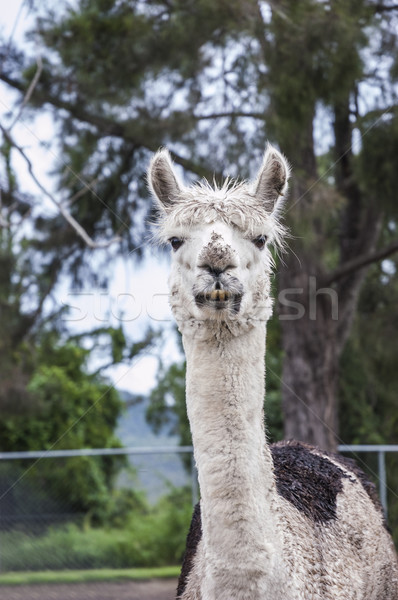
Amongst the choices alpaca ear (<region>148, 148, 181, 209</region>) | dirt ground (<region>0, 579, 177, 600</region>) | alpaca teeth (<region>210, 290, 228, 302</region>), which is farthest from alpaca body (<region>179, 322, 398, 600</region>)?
dirt ground (<region>0, 579, 177, 600</region>)

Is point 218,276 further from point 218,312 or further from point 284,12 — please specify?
point 284,12

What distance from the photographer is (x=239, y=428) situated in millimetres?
3068

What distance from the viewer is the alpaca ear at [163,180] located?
145 inches

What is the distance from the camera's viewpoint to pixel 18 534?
30.0 ft

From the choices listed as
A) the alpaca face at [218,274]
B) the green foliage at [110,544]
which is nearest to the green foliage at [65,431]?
the green foliage at [110,544]

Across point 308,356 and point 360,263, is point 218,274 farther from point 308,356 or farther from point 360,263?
point 308,356

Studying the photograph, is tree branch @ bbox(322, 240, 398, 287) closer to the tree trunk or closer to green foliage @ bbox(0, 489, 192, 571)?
the tree trunk

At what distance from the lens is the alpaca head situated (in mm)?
3002

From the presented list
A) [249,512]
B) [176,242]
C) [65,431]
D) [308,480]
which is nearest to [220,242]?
[176,242]

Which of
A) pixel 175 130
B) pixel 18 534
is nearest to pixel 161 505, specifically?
pixel 18 534

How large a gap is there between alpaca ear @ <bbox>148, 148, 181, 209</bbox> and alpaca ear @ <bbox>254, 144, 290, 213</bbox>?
0.42 metres

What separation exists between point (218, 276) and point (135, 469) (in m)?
7.99

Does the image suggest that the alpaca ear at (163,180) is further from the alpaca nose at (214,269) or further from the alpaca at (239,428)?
the alpaca nose at (214,269)

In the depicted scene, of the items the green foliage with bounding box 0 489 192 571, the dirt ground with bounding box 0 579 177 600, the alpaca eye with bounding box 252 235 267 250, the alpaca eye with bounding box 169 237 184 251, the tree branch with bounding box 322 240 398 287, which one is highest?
the tree branch with bounding box 322 240 398 287
